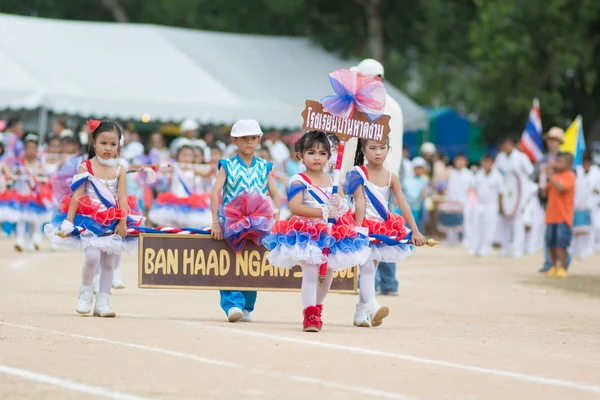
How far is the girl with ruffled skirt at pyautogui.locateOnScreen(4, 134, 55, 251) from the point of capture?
21852 millimetres

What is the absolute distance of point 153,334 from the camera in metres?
9.86

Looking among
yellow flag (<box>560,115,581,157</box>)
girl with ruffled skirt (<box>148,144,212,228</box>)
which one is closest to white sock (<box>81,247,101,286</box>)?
girl with ruffled skirt (<box>148,144,212,228</box>)

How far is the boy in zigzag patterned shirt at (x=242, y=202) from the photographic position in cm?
1094

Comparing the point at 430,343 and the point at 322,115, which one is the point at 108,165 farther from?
the point at 430,343

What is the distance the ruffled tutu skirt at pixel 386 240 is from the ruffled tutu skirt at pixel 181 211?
27.4 ft

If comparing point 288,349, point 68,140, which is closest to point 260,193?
point 288,349

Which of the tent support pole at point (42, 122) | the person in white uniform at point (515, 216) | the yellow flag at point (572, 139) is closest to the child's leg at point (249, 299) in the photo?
the yellow flag at point (572, 139)

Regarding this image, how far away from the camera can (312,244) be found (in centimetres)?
1020

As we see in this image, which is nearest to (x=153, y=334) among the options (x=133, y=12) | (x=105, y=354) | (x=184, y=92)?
(x=105, y=354)

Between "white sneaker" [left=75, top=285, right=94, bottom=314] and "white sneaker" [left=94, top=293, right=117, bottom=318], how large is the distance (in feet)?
0.38

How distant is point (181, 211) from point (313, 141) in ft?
28.8

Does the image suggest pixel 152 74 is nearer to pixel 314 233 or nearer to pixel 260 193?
pixel 260 193

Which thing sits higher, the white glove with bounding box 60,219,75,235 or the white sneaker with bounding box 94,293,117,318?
the white glove with bounding box 60,219,75,235

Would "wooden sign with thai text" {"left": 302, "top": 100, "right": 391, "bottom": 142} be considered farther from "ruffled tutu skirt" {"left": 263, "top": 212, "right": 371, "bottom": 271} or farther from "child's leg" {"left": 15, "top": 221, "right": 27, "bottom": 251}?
"child's leg" {"left": 15, "top": 221, "right": 27, "bottom": 251}
